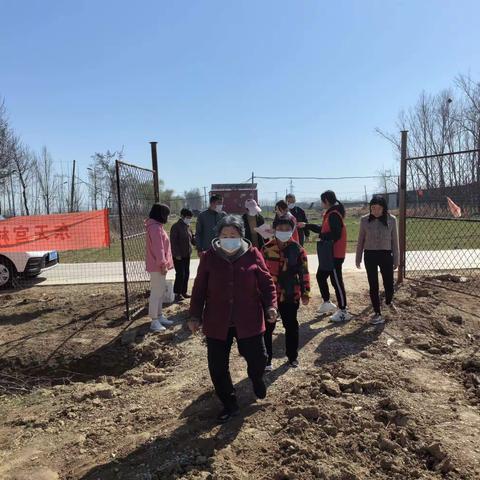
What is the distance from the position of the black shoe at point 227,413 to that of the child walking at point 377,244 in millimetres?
2981

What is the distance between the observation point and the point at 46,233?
391 inches

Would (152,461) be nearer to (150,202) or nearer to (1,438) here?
(1,438)

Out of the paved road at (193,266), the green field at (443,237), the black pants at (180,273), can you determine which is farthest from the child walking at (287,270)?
the green field at (443,237)

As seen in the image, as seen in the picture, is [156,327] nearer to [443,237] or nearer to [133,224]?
[133,224]

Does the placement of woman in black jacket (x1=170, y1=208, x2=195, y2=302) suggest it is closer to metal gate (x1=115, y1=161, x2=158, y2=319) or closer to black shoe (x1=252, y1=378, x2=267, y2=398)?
metal gate (x1=115, y1=161, x2=158, y2=319)

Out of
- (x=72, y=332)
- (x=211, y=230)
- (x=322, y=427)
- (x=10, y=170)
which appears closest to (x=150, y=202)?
(x=211, y=230)

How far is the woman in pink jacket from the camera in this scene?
6297 mm

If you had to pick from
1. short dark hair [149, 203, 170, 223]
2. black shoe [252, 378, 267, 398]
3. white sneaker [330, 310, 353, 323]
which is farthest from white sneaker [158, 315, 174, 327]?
black shoe [252, 378, 267, 398]

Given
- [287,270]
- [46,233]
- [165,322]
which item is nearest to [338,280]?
[287,270]

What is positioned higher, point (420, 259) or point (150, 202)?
point (150, 202)

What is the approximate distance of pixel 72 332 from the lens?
22.5ft

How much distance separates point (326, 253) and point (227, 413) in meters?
3.01

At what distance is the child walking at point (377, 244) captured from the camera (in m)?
6.22

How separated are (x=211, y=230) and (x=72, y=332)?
2519 millimetres
